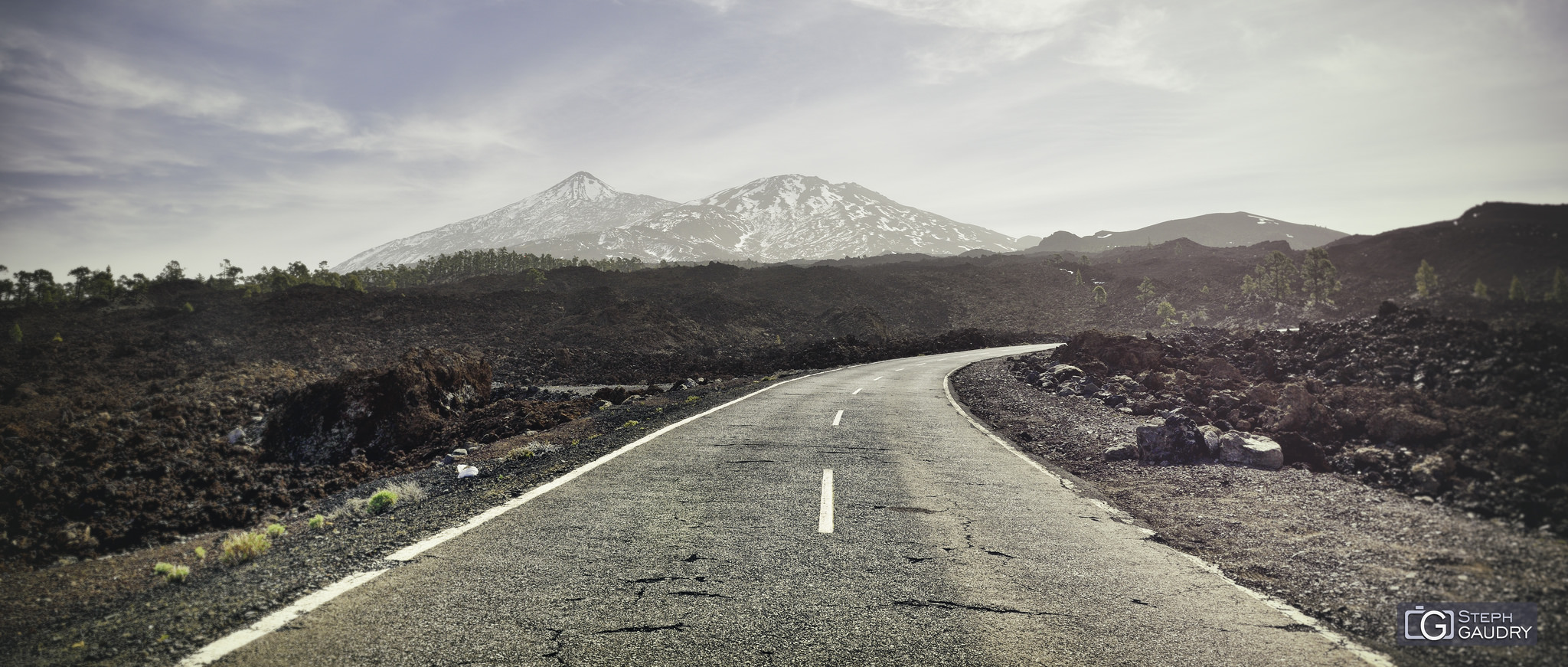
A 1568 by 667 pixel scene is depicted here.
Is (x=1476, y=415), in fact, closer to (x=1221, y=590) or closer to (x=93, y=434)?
(x=1221, y=590)

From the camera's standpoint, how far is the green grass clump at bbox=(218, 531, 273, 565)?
4.96 meters

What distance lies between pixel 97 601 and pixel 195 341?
39.6 m

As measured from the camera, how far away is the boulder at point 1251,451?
28.3 ft

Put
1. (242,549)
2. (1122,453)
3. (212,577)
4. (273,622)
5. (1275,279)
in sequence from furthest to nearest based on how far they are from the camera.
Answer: (1275,279) < (1122,453) < (242,549) < (212,577) < (273,622)

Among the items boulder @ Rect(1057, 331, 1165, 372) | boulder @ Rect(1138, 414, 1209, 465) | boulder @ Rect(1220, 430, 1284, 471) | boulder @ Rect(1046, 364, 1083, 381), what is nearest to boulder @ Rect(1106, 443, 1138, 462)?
boulder @ Rect(1138, 414, 1209, 465)

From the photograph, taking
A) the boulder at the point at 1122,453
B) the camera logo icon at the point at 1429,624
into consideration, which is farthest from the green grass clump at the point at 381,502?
the boulder at the point at 1122,453

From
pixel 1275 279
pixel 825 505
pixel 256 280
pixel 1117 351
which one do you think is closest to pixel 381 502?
pixel 825 505

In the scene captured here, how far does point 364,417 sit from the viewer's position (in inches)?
602

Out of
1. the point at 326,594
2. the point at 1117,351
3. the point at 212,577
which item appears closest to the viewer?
the point at 326,594

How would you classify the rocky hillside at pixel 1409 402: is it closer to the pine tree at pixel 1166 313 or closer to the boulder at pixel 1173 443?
the boulder at pixel 1173 443

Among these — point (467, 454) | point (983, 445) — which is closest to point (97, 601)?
point (467, 454)

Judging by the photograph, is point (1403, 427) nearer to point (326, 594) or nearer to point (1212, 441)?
point (1212, 441)

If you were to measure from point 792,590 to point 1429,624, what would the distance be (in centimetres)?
430

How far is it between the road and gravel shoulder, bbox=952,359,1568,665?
1.44 feet
